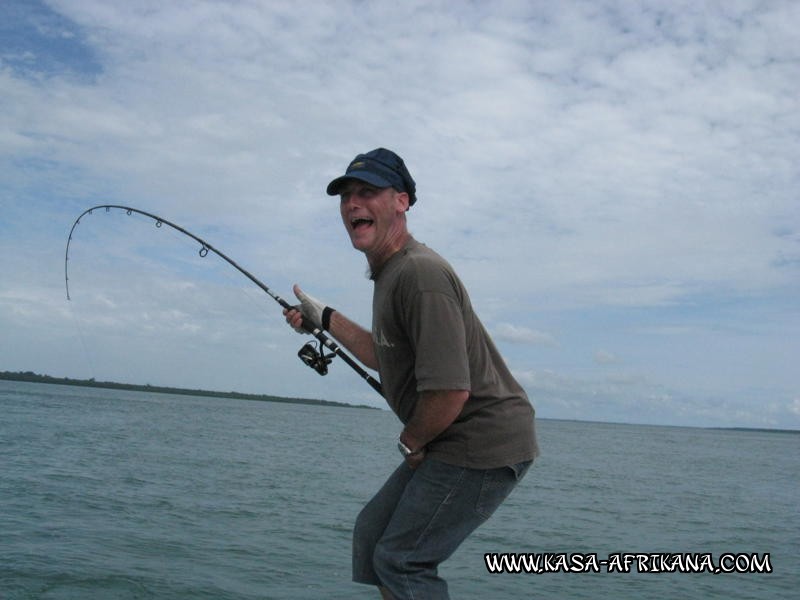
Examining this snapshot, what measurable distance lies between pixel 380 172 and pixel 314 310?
A: 1.16 metres

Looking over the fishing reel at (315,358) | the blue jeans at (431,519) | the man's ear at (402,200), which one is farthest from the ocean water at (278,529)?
the man's ear at (402,200)

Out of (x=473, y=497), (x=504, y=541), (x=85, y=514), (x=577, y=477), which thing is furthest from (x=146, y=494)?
(x=577, y=477)

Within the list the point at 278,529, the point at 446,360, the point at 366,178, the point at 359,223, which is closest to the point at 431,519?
the point at 446,360

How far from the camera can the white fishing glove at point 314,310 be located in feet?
13.3

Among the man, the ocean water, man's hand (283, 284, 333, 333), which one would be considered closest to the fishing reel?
man's hand (283, 284, 333, 333)

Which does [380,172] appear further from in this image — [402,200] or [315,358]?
[315,358]

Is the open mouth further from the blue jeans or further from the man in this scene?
the blue jeans

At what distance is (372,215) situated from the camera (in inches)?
128

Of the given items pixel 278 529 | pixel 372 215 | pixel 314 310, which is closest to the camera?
pixel 372 215

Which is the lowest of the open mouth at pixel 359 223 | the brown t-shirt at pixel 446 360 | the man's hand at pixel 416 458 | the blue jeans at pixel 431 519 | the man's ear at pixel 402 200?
the blue jeans at pixel 431 519

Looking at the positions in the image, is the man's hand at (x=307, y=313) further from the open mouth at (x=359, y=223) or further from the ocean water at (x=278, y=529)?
the ocean water at (x=278, y=529)

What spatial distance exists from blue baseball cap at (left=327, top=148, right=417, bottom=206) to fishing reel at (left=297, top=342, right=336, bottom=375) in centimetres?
136

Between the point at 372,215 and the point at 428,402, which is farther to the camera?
the point at 372,215

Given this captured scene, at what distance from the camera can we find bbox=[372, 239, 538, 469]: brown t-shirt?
282 centimetres
